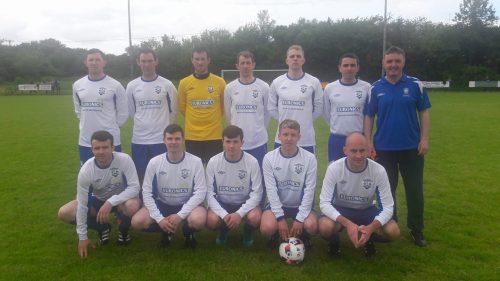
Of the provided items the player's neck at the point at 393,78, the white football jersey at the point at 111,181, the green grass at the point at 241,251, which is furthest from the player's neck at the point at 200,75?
the player's neck at the point at 393,78

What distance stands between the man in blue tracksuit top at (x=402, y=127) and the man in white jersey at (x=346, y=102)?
0.27 meters

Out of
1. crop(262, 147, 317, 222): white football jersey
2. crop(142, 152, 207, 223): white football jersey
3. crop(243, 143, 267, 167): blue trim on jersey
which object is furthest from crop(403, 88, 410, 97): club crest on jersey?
crop(142, 152, 207, 223): white football jersey

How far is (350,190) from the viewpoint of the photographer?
161 inches

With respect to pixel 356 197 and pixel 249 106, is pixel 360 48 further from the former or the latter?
pixel 356 197

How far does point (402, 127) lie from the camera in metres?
4.34

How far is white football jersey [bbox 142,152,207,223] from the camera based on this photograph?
4.36 meters

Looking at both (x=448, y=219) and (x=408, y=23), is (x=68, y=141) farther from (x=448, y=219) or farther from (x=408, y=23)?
(x=408, y=23)

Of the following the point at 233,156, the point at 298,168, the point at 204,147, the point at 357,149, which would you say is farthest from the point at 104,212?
the point at 357,149

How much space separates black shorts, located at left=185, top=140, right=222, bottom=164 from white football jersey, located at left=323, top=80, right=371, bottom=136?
1.40m

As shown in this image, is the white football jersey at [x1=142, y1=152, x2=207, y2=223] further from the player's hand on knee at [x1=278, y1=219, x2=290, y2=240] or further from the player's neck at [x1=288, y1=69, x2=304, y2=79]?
the player's neck at [x1=288, y1=69, x2=304, y2=79]

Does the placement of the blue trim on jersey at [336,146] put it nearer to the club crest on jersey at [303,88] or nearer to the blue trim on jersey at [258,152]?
the club crest on jersey at [303,88]

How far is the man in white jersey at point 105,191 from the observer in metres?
4.23

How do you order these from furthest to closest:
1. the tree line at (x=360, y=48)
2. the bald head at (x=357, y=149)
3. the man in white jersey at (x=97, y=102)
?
the tree line at (x=360, y=48) < the man in white jersey at (x=97, y=102) < the bald head at (x=357, y=149)

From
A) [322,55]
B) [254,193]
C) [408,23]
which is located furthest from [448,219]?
[408,23]
